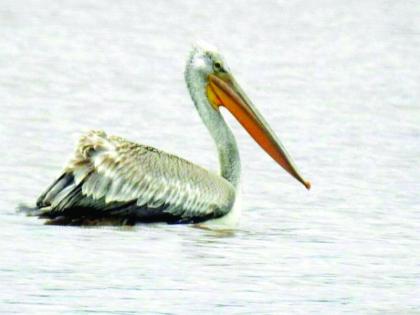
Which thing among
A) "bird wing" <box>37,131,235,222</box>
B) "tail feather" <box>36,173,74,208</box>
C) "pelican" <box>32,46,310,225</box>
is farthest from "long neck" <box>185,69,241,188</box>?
"tail feather" <box>36,173,74,208</box>

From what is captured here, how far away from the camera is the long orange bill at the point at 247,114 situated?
10906 mm

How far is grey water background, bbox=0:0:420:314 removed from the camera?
8.59 metres

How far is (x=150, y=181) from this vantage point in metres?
10.2

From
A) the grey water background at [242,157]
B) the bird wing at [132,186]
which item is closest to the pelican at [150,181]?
the bird wing at [132,186]

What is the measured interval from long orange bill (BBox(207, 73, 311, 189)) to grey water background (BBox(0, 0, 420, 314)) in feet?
1.13

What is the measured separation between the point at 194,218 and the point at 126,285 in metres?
1.87

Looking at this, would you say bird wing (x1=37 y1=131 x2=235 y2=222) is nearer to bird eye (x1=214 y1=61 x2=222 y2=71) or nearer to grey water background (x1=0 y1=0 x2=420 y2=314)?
grey water background (x1=0 y1=0 x2=420 y2=314)

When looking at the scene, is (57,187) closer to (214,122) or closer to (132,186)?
(132,186)

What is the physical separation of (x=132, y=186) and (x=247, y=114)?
1.12m

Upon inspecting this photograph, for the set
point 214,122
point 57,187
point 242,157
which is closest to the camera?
point 57,187

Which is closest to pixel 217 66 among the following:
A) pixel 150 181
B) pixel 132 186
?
pixel 150 181

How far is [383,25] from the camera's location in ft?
86.6

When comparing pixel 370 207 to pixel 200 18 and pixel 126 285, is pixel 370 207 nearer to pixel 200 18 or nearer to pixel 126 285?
pixel 126 285

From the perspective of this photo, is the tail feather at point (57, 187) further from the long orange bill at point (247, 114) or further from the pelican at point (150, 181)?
the long orange bill at point (247, 114)
